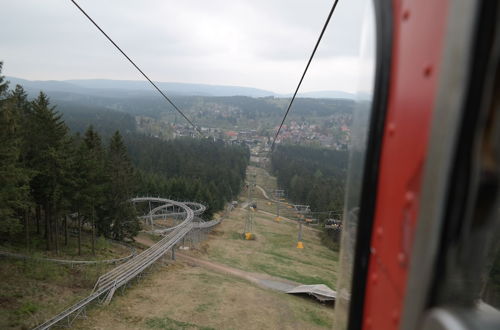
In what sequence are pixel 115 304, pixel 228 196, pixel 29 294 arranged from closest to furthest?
pixel 29 294 < pixel 115 304 < pixel 228 196

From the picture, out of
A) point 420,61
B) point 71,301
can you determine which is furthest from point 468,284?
point 71,301

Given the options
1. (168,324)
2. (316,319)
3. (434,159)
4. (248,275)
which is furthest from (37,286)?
(434,159)

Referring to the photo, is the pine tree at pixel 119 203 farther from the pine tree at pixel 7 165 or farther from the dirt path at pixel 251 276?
the pine tree at pixel 7 165

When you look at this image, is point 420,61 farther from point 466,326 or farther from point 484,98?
point 466,326

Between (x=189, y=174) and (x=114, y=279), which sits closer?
(x=114, y=279)

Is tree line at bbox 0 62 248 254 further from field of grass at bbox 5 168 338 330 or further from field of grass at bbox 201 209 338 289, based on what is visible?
field of grass at bbox 201 209 338 289

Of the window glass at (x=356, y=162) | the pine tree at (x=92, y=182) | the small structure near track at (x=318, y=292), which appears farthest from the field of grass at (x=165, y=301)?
the window glass at (x=356, y=162)

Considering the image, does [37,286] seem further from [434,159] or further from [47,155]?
[434,159]
